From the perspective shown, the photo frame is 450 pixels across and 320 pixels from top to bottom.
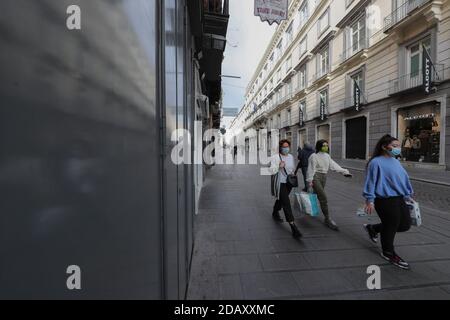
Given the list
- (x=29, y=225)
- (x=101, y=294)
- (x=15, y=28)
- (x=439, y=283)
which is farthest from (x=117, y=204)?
(x=439, y=283)

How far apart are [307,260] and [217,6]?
20.6 feet

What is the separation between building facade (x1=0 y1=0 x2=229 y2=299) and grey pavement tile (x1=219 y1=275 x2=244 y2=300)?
5.09 feet

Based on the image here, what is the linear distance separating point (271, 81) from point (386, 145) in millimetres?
44981

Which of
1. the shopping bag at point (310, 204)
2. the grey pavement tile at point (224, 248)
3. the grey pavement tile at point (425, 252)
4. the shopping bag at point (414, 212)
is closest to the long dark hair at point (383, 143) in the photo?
the shopping bag at point (414, 212)

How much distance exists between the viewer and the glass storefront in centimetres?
1381

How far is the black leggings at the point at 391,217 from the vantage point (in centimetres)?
340

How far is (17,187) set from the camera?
1.91ft

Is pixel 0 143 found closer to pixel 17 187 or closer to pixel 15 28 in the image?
pixel 17 187

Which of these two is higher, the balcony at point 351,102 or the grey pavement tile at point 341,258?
the balcony at point 351,102

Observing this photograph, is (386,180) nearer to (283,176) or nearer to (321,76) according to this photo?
(283,176)

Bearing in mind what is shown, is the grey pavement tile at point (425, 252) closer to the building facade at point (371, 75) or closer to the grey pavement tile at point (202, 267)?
the grey pavement tile at point (202, 267)

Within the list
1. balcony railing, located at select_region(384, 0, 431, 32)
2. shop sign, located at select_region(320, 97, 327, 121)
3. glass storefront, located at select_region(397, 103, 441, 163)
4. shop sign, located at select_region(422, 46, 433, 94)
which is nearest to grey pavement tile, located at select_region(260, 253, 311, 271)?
glass storefront, located at select_region(397, 103, 441, 163)

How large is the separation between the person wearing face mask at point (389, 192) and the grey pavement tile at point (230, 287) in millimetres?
2051

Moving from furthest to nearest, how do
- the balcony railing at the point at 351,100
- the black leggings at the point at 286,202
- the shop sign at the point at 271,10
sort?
the balcony railing at the point at 351,100 < the shop sign at the point at 271,10 < the black leggings at the point at 286,202
